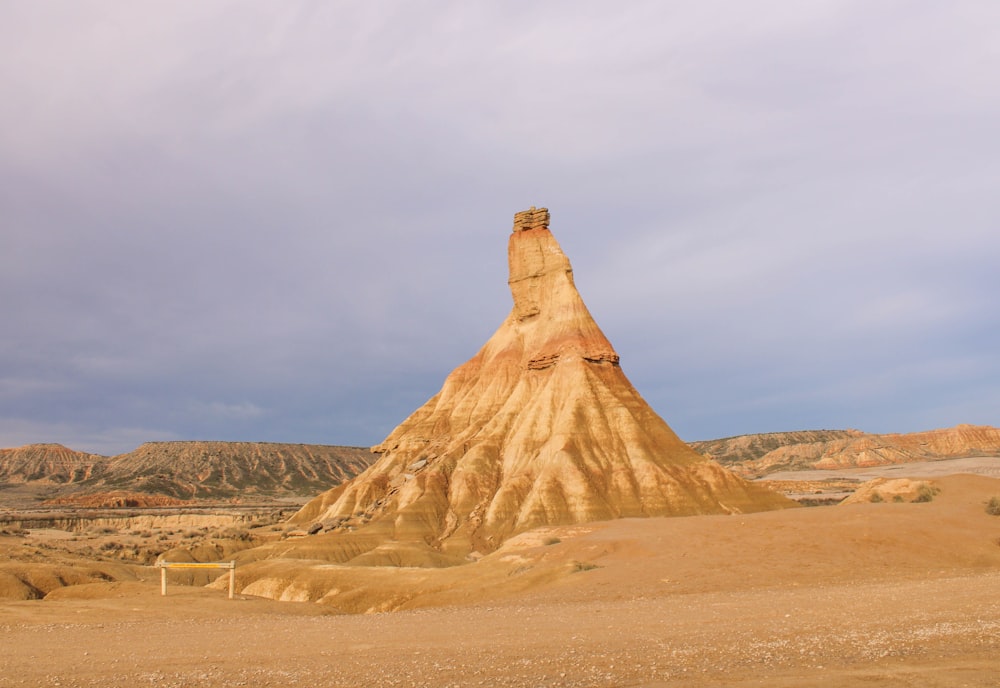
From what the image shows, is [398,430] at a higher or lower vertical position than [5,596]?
higher

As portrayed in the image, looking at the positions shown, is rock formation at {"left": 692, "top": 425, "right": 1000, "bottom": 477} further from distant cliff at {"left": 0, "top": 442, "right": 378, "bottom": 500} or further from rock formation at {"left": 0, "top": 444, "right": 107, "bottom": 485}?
rock formation at {"left": 0, "top": 444, "right": 107, "bottom": 485}

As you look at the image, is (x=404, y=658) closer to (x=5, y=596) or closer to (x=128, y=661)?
(x=128, y=661)

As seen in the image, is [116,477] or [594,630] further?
[116,477]

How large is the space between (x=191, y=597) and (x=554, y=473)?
33.2m

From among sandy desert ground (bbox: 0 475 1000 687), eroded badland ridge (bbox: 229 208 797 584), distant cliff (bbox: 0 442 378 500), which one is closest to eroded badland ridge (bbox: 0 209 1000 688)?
sandy desert ground (bbox: 0 475 1000 687)

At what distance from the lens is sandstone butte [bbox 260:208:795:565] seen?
2229 inches

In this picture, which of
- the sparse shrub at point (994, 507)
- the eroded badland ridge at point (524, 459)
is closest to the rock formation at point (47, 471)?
the eroded badland ridge at point (524, 459)

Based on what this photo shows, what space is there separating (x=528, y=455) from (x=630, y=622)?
4444cm

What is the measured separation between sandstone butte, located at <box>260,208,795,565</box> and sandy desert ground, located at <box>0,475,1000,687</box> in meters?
19.5

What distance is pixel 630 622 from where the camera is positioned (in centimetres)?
1903

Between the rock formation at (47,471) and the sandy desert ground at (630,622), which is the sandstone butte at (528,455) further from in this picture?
the rock formation at (47,471)

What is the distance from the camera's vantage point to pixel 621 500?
57188 millimetres

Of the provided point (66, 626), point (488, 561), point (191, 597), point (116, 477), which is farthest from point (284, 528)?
point (116, 477)

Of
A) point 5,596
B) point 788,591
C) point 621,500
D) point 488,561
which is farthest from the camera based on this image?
point 621,500
